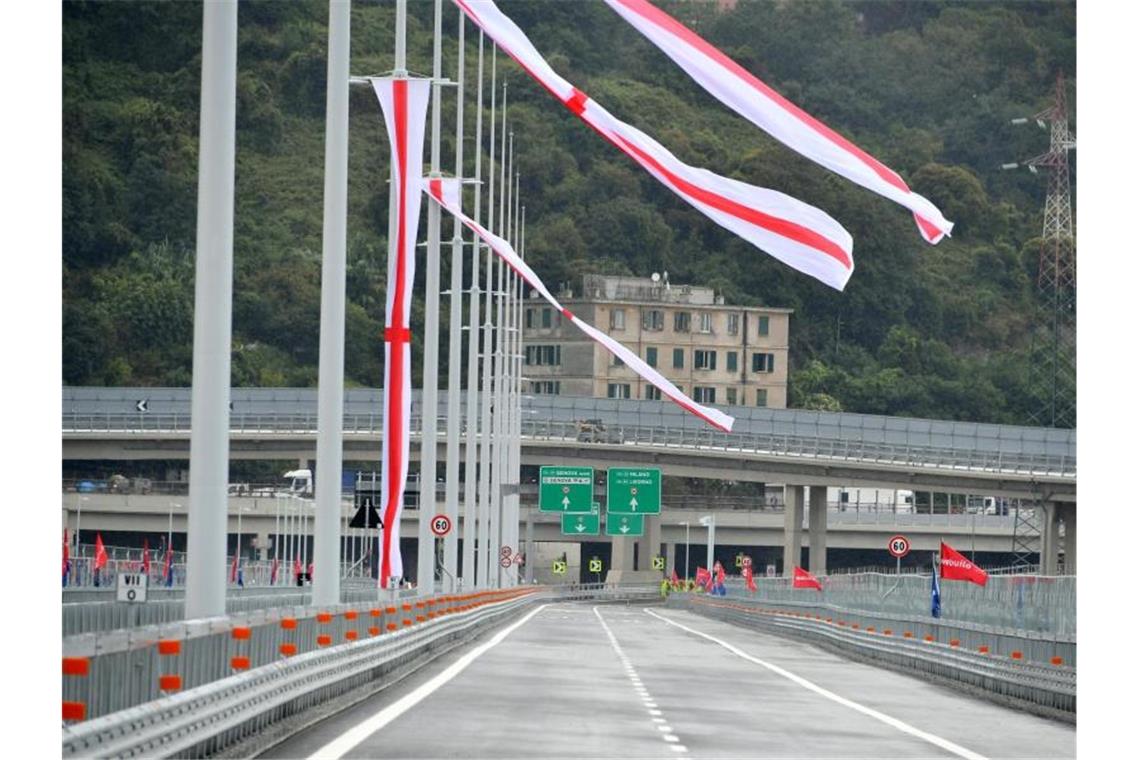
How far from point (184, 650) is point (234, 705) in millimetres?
1753

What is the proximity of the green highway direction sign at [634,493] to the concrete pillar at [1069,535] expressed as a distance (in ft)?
72.8

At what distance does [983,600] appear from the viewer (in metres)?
39.8

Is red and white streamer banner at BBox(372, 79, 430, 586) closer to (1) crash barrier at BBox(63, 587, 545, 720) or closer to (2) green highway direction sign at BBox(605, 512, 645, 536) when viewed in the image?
(1) crash barrier at BBox(63, 587, 545, 720)

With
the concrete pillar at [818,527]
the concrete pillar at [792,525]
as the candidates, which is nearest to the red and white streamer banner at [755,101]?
the concrete pillar at [792,525]

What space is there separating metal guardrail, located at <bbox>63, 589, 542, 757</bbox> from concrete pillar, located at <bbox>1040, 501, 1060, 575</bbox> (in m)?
93.6

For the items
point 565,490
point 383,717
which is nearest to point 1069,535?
point 565,490

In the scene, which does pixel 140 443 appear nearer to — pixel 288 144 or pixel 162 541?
pixel 162 541

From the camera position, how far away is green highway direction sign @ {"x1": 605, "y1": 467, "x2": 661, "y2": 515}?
128250 mm

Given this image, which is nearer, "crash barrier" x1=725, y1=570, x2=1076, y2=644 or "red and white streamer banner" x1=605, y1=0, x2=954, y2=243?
"red and white streamer banner" x1=605, y1=0, x2=954, y2=243

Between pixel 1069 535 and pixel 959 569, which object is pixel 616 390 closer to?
pixel 1069 535

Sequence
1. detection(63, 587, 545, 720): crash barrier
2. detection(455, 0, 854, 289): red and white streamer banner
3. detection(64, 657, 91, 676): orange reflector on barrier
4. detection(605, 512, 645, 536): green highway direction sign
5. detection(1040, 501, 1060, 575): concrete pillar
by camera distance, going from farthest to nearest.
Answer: detection(605, 512, 645, 536): green highway direction sign < detection(1040, 501, 1060, 575): concrete pillar < detection(455, 0, 854, 289): red and white streamer banner < detection(63, 587, 545, 720): crash barrier < detection(64, 657, 91, 676): orange reflector on barrier

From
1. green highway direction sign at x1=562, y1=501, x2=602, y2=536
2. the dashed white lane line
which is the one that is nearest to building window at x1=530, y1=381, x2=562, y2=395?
green highway direction sign at x1=562, y1=501, x2=602, y2=536

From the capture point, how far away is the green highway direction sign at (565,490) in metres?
127
